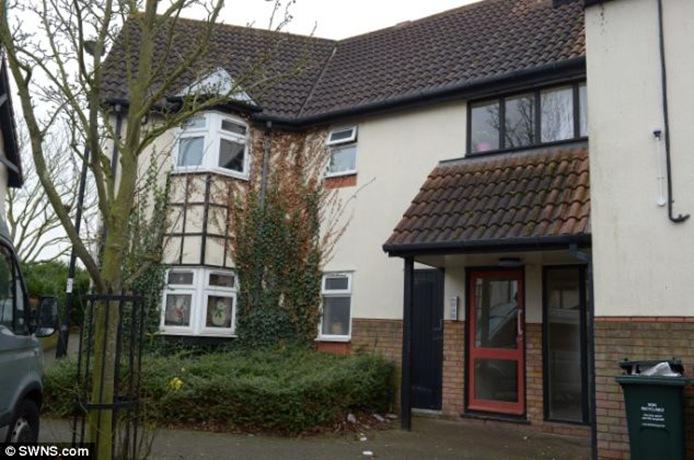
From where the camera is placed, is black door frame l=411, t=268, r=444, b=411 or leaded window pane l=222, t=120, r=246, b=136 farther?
leaded window pane l=222, t=120, r=246, b=136

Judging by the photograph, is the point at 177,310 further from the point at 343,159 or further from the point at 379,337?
the point at 343,159

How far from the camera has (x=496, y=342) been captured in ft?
31.7

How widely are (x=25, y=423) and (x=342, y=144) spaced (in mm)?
8275

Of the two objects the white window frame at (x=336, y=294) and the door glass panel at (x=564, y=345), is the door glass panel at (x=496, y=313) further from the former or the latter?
the white window frame at (x=336, y=294)

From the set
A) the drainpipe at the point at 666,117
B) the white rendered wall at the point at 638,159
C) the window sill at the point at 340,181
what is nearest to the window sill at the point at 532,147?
the white rendered wall at the point at 638,159

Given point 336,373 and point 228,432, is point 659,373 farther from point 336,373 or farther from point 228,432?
point 228,432

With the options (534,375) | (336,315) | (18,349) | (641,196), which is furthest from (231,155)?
(641,196)

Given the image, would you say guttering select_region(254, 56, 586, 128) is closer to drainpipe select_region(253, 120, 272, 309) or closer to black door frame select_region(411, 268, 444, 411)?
drainpipe select_region(253, 120, 272, 309)

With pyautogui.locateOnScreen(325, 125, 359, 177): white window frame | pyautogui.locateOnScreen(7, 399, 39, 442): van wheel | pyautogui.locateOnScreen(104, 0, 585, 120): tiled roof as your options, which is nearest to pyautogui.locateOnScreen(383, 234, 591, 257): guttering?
pyautogui.locateOnScreen(104, 0, 585, 120): tiled roof

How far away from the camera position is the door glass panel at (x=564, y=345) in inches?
351

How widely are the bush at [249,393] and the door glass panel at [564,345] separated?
106 inches

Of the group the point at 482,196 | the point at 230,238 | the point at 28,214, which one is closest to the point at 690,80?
the point at 482,196

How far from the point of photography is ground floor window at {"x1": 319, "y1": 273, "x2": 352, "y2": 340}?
11.5 metres

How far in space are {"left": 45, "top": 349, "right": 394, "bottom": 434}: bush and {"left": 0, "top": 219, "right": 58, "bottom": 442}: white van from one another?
1.89m
